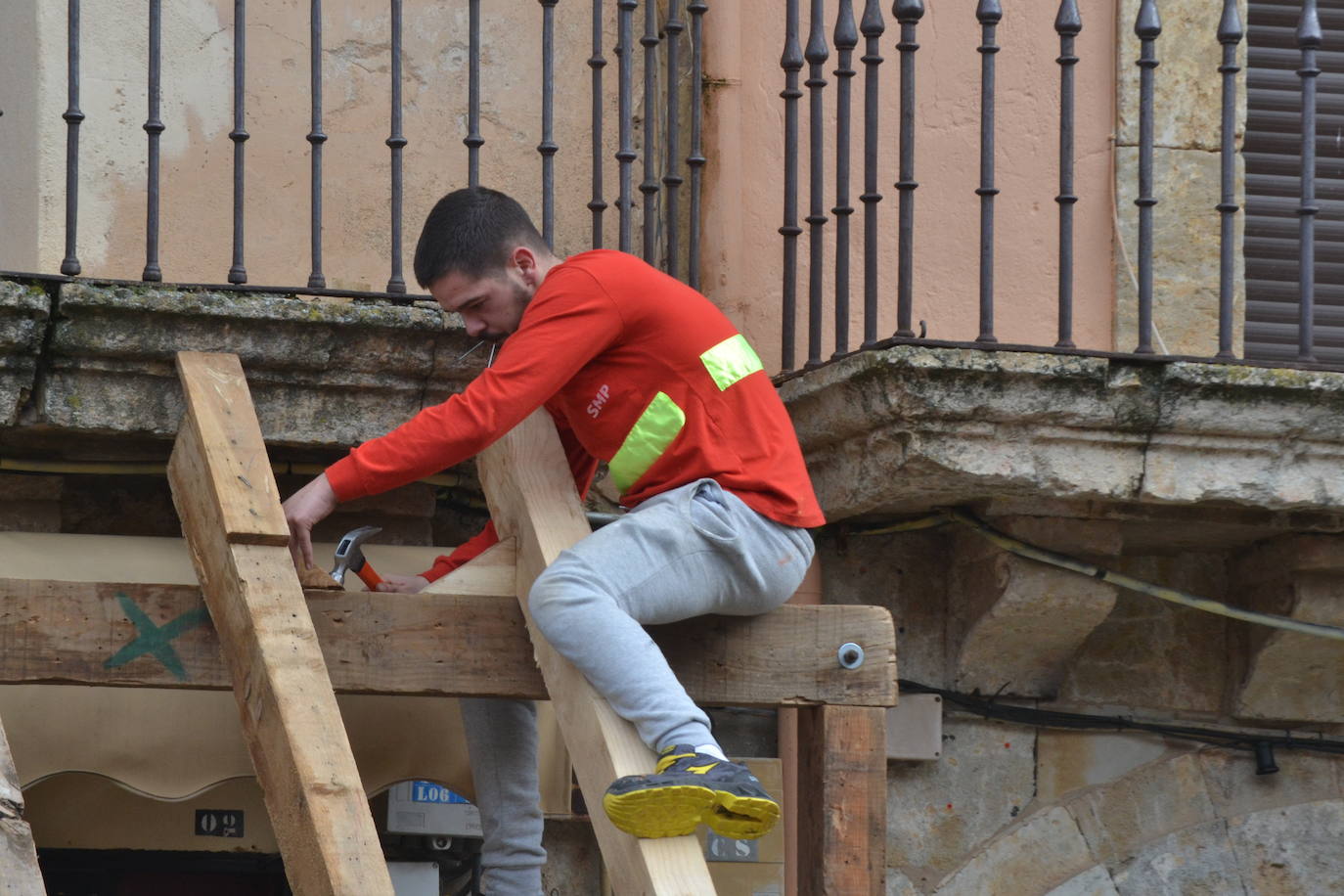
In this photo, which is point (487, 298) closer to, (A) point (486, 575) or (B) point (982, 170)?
(A) point (486, 575)

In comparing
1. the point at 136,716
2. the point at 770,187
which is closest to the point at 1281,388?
the point at 770,187

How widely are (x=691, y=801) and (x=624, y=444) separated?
816 mm

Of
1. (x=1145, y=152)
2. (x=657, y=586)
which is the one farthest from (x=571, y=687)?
(x=1145, y=152)

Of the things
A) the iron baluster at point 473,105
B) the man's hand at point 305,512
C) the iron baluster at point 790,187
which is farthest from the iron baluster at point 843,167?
the man's hand at point 305,512

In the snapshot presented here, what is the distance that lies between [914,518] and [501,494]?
5.83 ft

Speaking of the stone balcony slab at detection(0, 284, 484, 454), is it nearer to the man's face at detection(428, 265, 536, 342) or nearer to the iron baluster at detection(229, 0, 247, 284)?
the iron baluster at detection(229, 0, 247, 284)

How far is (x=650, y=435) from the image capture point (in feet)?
11.9

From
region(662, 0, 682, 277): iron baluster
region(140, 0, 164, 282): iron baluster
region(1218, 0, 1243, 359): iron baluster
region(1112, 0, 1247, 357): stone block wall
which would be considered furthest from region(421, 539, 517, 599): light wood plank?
region(1112, 0, 1247, 357): stone block wall

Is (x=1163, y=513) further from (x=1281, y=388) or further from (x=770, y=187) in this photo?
(x=770, y=187)

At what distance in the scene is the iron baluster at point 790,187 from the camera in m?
5.05

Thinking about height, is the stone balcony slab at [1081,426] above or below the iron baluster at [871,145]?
below

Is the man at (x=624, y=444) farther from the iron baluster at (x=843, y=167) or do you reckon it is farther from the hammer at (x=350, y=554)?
the iron baluster at (x=843, y=167)

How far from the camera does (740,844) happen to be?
206 inches

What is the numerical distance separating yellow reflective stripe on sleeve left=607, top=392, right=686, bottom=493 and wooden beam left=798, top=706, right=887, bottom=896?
0.52 meters
